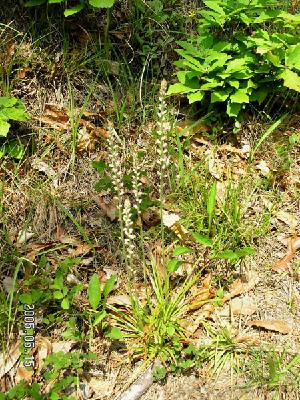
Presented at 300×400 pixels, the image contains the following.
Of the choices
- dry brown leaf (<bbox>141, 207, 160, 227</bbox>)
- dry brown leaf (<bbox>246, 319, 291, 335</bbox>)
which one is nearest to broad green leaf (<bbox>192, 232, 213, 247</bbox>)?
dry brown leaf (<bbox>141, 207, 160, 227</bbox>)

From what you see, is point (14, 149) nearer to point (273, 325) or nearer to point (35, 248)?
point (35, 248)

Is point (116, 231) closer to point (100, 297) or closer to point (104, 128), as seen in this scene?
point (100, 297)

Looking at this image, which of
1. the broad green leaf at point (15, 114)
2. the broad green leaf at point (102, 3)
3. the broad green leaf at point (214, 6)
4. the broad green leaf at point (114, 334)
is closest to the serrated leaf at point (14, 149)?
the broad green leaf at point (15, 114)

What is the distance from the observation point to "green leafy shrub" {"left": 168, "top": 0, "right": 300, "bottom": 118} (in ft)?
11.0

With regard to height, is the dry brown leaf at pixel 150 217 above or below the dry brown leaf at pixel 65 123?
below

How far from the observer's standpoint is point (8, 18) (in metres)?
3.70

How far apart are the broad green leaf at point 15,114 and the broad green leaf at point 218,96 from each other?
1318 millimetres

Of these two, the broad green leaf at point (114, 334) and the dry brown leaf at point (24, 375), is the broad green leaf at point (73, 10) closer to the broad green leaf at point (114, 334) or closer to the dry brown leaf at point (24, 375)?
the broad green leaf at point (114, 334)

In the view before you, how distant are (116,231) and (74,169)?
62 cm

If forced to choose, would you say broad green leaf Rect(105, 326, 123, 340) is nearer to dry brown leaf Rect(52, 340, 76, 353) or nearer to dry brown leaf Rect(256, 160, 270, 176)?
dry brown leaf Rect(52, 340, 76, 353)

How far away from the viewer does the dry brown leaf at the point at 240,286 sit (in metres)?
2.86

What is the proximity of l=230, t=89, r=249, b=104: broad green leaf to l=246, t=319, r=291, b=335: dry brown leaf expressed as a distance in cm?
151

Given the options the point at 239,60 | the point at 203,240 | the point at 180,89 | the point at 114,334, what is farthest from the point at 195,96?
the point at 114,334

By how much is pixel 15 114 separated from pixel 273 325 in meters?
2.11
